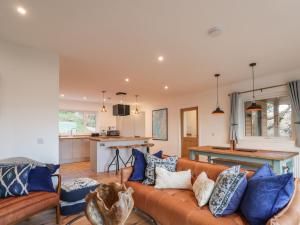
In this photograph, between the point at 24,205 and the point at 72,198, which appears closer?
the point at 24,205

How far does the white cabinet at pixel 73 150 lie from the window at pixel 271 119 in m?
5.66

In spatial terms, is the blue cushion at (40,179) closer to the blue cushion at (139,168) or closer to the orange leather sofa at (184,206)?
the orange leather sofa at (184,206)

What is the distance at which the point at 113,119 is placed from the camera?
9.37m

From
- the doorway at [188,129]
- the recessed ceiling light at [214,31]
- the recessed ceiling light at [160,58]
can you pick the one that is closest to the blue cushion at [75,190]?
the recessed ceiling light at [160,58]

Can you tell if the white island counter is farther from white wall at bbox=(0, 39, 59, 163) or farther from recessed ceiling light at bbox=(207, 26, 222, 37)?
recessed ceiling light at bbox=(207, 26, 222, 37)

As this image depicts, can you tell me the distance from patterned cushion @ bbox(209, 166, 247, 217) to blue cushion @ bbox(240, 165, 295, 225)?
0.13 metres

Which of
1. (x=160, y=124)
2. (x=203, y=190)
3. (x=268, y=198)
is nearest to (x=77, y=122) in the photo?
(x=160, y=124)

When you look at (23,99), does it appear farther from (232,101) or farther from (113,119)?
(113,119)

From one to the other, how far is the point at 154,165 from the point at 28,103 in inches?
86.2

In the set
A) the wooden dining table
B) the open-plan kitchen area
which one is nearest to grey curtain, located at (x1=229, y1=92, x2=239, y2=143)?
the open-plan kitchen area

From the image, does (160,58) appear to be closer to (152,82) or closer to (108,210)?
(152,82)

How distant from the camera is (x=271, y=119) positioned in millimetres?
4746

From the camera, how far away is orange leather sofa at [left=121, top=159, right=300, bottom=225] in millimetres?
1451

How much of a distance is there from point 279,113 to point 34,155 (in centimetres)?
529
